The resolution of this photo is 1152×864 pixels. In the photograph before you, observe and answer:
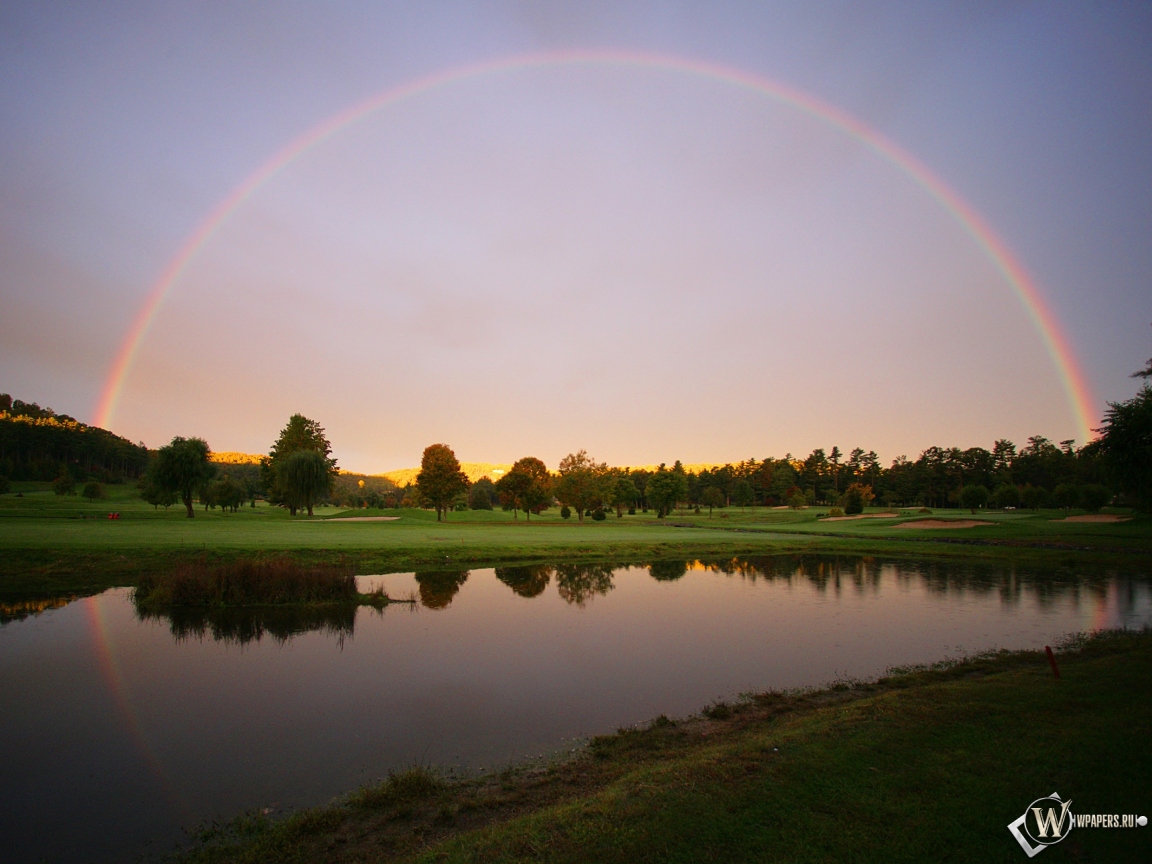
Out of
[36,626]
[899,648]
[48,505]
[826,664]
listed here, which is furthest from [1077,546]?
[48,505]

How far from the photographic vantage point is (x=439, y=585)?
1155 inches

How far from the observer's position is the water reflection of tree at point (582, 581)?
2705 cm

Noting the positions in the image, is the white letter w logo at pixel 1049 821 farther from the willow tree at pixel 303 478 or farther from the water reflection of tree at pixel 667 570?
the willow tree at pixel 303 478

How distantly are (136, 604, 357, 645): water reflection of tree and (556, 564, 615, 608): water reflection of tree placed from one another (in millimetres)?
9873

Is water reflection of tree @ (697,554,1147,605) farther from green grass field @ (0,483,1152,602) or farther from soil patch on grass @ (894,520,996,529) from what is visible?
soil patch on grass @ (894,520,996,529)

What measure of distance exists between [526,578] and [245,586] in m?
14.1

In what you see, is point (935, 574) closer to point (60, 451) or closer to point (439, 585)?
point (439, 585)

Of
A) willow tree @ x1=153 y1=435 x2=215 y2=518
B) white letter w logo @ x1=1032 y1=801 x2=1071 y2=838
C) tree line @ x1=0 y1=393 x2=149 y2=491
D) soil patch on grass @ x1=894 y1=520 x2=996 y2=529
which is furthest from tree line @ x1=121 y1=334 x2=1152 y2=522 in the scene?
white letter w logo @ x1=1032 y1=801 x2=1071 y2=838

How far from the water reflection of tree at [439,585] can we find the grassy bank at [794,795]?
53.3ft

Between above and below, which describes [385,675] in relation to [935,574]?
above

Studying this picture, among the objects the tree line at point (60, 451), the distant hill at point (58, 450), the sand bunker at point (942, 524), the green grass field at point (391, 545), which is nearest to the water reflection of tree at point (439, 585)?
the green grass field at point (391, 545)

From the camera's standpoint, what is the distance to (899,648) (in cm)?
1711

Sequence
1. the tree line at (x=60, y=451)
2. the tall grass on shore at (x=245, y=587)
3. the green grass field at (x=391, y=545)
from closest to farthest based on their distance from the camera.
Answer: the tall grass on shore at (x=245, y=587)
the green grass field at (x=391, y=545)
the tree line at (x=60, y=451)

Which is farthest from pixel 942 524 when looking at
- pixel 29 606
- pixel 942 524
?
pixel 29 606
